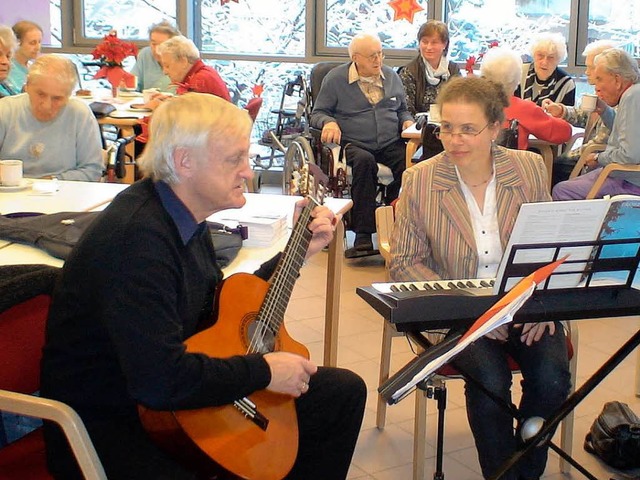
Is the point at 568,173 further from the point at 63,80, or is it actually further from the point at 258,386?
the point at 258,386

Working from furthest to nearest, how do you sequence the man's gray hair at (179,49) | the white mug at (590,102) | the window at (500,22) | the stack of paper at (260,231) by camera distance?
the window at (500,22), the man's gray hair at (179,49), the white mug at (590,102), the stack of paper at (260,231)

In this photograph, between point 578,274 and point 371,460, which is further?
point 371,460

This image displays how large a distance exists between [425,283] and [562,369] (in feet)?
1.82

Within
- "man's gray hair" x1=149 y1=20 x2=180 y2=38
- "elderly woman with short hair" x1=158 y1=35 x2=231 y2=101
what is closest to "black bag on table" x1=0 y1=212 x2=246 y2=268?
"elderly woman with short hair" x1=158 y1=35 x2=231 y2=101

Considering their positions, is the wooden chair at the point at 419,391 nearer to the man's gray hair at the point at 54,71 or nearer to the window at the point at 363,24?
the man's gray hair at the point at 54,71

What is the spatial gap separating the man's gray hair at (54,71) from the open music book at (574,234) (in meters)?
2.31

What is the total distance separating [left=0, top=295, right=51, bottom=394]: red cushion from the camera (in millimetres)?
1922

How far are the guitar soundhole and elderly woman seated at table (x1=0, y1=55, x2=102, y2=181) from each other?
6.02ft

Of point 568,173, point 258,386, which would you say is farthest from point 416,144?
point 258,386

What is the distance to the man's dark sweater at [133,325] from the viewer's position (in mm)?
1715

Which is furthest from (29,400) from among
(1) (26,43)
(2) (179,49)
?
(1) (26,43)

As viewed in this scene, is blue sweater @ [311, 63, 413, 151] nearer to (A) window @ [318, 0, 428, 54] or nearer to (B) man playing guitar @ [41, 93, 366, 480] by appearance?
(A) window @ [318, 0, 428, 54]

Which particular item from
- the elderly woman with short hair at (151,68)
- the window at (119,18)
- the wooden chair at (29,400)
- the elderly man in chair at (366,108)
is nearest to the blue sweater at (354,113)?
the elderly man in chair at (366,108)

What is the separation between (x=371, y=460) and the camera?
2.86m
